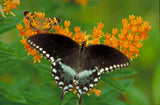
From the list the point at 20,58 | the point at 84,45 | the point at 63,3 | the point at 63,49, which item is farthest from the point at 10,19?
the point at 63,3

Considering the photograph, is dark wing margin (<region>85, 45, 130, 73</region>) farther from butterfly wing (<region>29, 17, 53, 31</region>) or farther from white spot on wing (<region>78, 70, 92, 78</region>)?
butterfly wing (<region>29, 17, 53, 31</region>)

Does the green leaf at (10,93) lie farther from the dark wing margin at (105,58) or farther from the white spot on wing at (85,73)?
the dark wing margin at (105,58)

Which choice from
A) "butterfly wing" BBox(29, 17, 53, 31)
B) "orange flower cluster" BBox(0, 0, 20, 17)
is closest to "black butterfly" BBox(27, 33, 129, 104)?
"butterfly wing" BBox(29, 17, 53, 31)

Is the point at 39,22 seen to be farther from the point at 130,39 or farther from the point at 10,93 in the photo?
the point at 130,39

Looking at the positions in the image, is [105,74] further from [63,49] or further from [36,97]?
[36,97]

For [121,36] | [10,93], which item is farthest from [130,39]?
[10,93]

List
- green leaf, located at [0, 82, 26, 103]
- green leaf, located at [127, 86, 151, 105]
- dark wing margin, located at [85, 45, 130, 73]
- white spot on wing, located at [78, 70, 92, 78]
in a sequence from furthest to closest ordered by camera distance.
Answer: green leaf, located at [127, 86, 151, 105] < green leaf, located at [0, 82, 26, 103] < white spot on wing, located at [78, 70, 92, 78] < dark wing margin, located at [85, 45, 130, 73]
